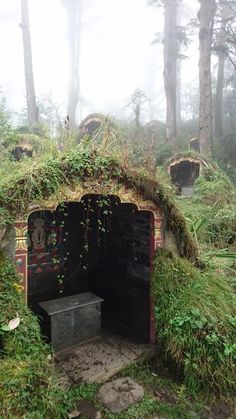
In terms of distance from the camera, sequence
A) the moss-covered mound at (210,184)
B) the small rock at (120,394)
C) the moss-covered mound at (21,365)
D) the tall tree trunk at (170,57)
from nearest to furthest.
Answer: the moss-covered mound at (21,365) → the small rock at (120,394) → the moss-covered mound at (210,184) → the tall tree trunk at (170,57)

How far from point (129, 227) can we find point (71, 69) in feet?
68.1

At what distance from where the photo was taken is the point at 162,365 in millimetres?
4219

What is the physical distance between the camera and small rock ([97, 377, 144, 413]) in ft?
11.4

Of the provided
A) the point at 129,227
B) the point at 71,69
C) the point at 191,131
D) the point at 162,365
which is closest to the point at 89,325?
the point at 162,365

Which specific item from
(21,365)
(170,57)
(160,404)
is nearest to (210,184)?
(160,404)

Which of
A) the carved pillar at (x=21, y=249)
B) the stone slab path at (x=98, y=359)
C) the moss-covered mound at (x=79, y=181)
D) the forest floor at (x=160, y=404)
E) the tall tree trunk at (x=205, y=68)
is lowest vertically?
the forest floor at (x=160, y=404)

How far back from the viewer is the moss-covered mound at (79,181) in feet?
10.9

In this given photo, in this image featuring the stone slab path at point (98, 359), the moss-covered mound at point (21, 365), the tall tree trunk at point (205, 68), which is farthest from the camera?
the tall tree trunk at point (205, 68)

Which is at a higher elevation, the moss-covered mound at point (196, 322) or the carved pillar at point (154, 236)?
the carved pillar at point (154, 236)

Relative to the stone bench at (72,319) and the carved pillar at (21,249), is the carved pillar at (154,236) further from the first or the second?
the carved pillar at (21,249)

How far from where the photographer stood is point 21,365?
2.63 m

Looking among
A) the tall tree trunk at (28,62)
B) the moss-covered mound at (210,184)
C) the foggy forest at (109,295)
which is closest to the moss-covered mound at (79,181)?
the foggy forest at (109,295)

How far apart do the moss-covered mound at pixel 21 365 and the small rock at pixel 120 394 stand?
34.2 inches

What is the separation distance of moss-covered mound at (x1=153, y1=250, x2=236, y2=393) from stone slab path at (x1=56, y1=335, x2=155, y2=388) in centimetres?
50
